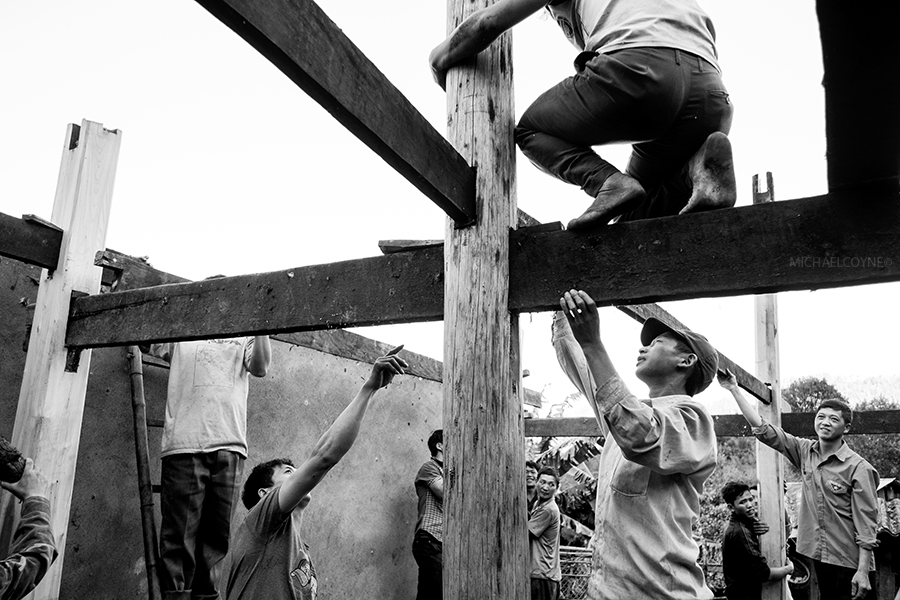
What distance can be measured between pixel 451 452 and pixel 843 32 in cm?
141

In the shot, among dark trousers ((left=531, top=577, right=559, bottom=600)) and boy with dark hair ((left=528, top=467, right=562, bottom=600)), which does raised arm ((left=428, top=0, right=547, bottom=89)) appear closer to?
boy with dark hair ((left=528, top=467, right=562, bottom=600))

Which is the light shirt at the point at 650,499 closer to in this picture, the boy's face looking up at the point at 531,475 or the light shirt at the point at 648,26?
the light shirt at the point at 648,26

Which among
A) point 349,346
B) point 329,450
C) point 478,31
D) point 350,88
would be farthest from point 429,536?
point 350,88

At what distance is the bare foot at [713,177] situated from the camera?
2.10 m

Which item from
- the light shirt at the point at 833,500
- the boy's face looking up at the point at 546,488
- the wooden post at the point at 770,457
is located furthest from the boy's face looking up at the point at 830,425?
the boy's face looking up at the point at 546,488

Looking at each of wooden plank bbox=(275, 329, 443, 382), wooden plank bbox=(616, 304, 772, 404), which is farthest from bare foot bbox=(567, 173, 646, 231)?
wooden plank bbox=(275, 329, 443, 382)

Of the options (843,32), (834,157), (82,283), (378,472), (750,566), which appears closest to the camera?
(843,32)

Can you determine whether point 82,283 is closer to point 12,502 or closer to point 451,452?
point 12,502

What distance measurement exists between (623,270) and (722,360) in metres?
3.27

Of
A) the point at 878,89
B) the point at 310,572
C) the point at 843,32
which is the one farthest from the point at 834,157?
the point at 310,572

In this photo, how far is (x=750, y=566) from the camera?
538cm

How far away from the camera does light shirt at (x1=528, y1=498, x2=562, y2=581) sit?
6090 millimetres

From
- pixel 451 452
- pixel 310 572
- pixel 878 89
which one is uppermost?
pixel 878 89

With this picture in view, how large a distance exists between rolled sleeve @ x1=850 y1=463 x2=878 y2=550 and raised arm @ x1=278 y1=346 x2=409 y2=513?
415 cm
